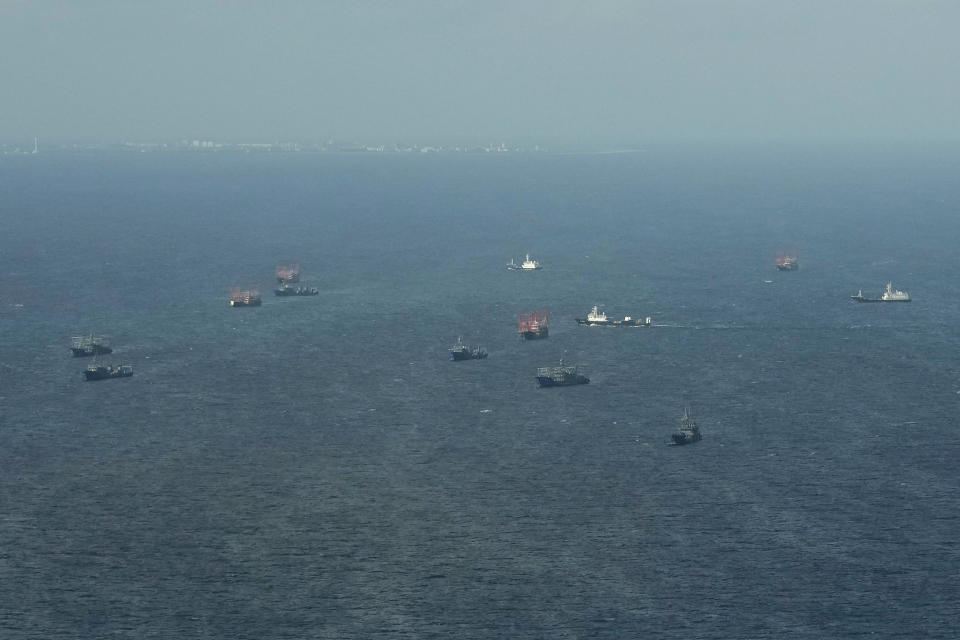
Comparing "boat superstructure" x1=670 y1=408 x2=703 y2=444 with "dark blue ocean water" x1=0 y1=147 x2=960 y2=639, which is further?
"boat superstructure" x1=670 y1=408 x2=703 y2=444

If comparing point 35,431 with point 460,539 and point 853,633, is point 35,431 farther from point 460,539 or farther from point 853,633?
point 853,633

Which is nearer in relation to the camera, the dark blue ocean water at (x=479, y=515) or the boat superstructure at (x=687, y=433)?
the dark blue ocean water at (x=479, y=515)

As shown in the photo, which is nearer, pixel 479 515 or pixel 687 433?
pixel 479 515

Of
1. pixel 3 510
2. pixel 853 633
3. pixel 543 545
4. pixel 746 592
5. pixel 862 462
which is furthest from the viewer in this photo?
pixel 862 462

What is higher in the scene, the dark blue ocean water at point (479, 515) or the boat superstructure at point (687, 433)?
the boat superstructure at point (687, 433)

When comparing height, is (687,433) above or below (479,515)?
above

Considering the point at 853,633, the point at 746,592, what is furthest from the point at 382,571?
the point at 853,633

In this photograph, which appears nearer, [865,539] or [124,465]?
[865,539]

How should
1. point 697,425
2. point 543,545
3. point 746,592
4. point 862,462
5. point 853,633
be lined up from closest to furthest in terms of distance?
point 853,633
point 746,592
point 543,545
point 862,462
point 697,425

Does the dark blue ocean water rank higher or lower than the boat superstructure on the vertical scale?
lower
